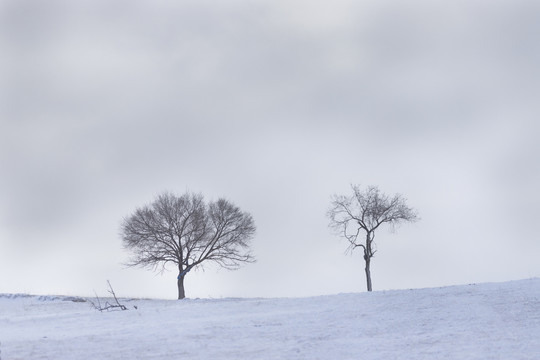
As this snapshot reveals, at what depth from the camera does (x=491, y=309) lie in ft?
84.6

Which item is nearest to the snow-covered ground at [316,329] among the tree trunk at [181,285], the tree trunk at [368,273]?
the tree trunk at [368,273]

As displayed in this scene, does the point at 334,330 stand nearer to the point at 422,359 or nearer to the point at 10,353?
the point at 422,359

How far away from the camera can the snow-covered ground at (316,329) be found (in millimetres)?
18688

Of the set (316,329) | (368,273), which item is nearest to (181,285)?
(368,273)

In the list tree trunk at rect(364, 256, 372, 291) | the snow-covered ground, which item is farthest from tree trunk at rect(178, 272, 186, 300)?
the snow-covered ground

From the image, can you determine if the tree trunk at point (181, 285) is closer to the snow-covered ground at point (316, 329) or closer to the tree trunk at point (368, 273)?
the tree trunk at point (368, 273)

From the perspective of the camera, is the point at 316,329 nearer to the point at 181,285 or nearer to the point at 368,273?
the point at 368,273

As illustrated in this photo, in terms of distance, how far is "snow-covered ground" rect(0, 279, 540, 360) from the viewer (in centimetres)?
1869

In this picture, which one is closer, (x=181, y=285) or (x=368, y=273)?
(x=368, y=273)

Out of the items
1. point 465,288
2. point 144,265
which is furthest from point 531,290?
point 144,265

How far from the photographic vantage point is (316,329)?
23.0m

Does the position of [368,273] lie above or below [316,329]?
above

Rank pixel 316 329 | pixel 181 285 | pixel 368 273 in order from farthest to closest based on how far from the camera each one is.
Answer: pixel 181 285 → pixel 368 273 → pixel 316 329

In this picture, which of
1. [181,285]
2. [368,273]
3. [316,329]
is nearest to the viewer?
[316,329]
